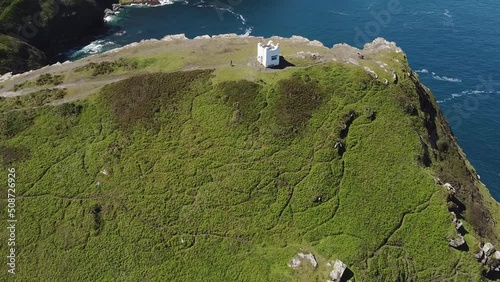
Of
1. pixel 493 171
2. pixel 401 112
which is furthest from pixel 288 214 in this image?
pixel 493 171

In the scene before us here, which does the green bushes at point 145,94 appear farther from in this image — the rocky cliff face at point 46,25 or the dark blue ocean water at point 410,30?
the dark blue ocean water at point 410,30

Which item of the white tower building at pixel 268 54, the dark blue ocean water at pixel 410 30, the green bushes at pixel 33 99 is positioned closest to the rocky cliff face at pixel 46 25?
the dark blue ocean water at pixel 410 30

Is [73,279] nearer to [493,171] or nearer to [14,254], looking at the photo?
[14,254]

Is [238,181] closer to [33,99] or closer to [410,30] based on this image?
[33,99]

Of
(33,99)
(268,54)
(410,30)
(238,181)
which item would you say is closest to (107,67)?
(33,99)

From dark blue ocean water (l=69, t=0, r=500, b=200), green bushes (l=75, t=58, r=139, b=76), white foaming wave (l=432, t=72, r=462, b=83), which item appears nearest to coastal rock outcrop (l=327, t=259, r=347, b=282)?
green bushes (l=75, t=58, r=139, b=76)

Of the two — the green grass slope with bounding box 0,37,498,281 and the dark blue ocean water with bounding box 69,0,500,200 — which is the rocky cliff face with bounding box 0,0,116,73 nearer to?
the dark blue ocean water with bounding box 69,0,500,200

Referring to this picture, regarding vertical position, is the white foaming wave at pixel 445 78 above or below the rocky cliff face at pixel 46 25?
below
